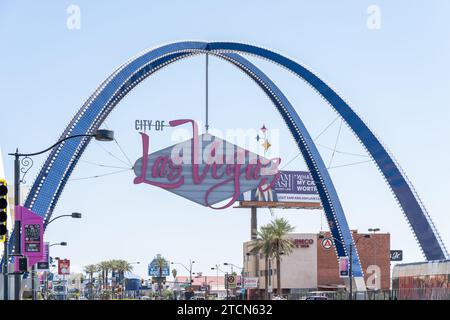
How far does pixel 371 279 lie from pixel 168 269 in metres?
63.6

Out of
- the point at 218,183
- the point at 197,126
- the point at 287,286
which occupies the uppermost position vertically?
the point at 197,126

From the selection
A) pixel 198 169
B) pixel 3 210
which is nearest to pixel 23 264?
pixel 3 210

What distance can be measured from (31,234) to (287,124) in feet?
242

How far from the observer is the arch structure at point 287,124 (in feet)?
286

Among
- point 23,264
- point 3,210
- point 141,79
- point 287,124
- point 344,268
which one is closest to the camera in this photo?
point 3,210

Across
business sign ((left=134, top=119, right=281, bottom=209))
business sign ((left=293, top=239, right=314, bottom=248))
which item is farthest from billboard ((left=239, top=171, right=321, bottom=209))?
business sign ((left=134, top=119, right=281, bottom=209))

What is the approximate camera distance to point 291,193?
139750 mm

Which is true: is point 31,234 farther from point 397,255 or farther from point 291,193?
point 291,193

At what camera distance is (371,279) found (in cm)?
13412

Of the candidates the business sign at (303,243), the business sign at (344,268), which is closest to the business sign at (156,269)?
the business sign at (303,243)

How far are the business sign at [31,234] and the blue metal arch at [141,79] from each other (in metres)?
49.1
